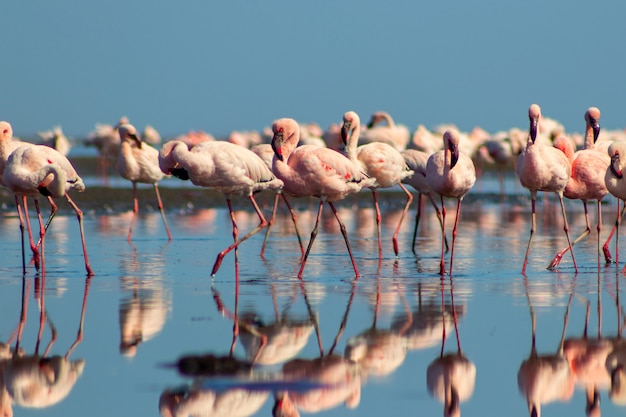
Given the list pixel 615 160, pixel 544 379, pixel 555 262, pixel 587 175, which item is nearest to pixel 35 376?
pixel 544 379

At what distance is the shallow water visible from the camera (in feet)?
16.3

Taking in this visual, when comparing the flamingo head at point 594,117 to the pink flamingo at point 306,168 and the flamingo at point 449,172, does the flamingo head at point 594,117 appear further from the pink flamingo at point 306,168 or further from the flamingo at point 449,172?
the pink flamingo at point 306,168

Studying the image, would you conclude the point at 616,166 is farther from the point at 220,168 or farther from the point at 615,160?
the point at 220,168

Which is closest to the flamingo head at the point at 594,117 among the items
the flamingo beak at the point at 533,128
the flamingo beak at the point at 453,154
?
the flamingo beak at the point at 533,128

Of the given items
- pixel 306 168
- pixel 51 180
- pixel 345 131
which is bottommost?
pixel 51 180

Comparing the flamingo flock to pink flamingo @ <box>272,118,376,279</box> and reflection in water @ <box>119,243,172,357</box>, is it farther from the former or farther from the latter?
reflection in water @ <box>119,243,172,357</box>

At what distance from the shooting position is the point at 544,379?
529 centimetres

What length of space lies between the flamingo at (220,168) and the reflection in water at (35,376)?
2.86 m

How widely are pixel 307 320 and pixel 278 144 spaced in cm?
252

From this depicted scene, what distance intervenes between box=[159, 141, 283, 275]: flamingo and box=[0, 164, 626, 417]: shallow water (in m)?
0.73

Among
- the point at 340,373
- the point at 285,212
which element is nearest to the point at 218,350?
the point at 340,373

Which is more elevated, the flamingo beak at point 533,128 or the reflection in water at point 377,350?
the flamingo beak at point 533,128

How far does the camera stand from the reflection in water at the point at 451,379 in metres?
4.90

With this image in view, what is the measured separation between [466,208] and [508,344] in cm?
1313
